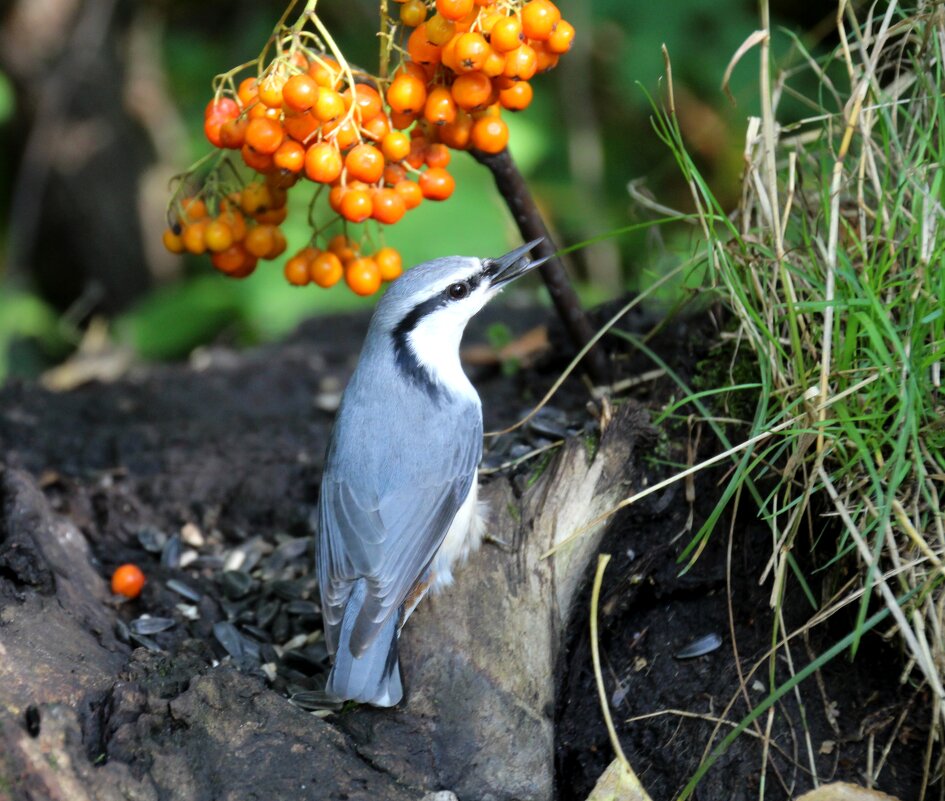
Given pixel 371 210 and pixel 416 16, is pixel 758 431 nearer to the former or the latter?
pixel 371 210

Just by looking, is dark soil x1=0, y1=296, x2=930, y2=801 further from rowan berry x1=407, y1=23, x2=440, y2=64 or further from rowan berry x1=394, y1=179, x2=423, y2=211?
rowan berry x1=407, y1=23, x2=440, y2=64

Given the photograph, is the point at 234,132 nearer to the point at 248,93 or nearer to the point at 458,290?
the point at 248,93

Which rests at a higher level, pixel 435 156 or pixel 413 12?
pixel 413 12

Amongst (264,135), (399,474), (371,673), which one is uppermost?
(264,135)

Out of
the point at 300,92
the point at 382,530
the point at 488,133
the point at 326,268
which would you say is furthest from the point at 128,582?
the point at 488,133

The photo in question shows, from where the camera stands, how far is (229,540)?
358 cm

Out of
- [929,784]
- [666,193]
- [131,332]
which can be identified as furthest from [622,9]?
[929,784]

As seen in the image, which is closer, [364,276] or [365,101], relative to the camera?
[365,101]

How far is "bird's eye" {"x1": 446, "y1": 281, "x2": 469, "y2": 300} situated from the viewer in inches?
126

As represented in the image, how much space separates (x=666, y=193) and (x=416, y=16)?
5.29 m

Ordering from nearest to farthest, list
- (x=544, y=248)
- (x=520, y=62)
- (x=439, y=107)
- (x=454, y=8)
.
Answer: (x=454, y=8) < (x=520, y=62) < (x=439, y=107) < (x=544, y=248)

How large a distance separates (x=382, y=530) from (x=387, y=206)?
0.86 metres

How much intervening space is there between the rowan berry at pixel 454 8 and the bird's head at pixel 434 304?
819mm

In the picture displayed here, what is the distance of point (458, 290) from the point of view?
320 cm
